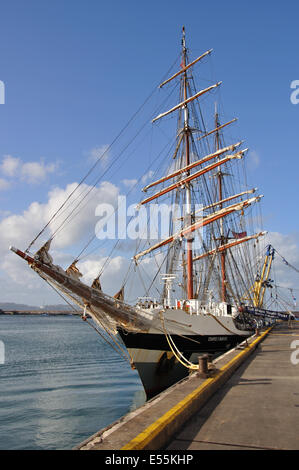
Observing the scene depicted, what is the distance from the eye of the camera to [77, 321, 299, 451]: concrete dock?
16.0ft

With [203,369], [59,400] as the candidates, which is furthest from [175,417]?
[59,400]

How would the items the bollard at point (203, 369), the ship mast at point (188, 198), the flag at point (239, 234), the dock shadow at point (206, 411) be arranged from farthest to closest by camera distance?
the flag at point (239, 234) < the ship mast at point (188, 198) < the bollard at point (203, 369) < the dock shadow at point (206, 411)

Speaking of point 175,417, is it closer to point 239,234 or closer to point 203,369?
point 203,369

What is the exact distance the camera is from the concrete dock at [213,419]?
4887mm

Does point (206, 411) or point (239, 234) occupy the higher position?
point (239, 234)

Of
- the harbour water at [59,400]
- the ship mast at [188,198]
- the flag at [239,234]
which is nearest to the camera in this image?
the harbour water at [59,400]

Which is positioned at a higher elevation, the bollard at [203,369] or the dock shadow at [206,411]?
the bollard at [203,369]

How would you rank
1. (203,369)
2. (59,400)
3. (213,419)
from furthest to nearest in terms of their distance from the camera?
(59,400) < (203,369) < (213,419)

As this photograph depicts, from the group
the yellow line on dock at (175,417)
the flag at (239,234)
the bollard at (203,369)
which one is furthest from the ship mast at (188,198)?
the flag at (239,234)

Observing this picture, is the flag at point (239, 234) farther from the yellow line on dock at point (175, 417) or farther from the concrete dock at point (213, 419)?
the yellow line on dock at point (175, 417)

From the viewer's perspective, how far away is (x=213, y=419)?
6195 millimetres

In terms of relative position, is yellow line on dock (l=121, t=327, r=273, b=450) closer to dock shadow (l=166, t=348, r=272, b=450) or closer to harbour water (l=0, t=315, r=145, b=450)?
dock shadow (l=166, t=348, r=272, b=450)
